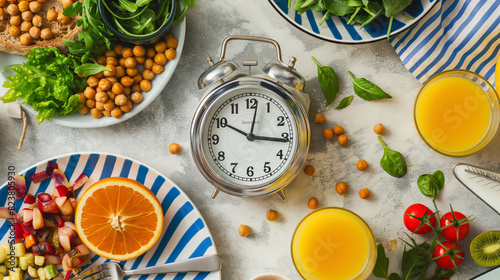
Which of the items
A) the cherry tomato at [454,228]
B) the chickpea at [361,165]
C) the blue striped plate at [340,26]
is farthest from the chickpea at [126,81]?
the cherry tomato at [454,228]

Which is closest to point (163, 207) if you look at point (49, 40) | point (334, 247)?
point (334, 247)

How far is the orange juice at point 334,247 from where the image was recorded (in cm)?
160

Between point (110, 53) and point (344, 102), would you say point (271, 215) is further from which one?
point (110, 53)

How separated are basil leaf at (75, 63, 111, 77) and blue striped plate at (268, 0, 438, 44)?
0.65 m

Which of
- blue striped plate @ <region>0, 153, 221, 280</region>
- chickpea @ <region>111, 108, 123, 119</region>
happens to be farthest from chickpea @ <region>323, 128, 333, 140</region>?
chickpea @ <region>111, 108, 123, 119</region>

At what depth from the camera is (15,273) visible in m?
1.71

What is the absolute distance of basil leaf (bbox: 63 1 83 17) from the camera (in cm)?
160

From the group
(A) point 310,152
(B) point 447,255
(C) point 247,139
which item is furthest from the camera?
(A) point 310,152

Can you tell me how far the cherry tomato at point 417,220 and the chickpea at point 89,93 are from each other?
1.23 metres

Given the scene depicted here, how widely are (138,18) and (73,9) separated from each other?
0.75 feet

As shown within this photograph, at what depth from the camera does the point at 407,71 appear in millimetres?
1739

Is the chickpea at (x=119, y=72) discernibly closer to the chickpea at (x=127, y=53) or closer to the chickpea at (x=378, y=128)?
the chickpea at (x=127, y=53)

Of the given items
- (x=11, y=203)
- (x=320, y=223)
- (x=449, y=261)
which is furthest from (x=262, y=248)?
(x=11, y=203)

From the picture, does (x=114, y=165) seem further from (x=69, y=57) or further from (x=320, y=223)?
(x=320, y=223)
